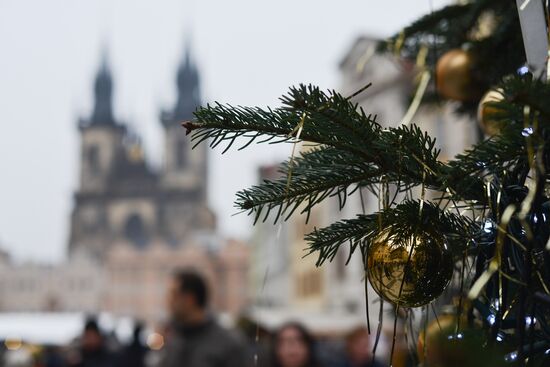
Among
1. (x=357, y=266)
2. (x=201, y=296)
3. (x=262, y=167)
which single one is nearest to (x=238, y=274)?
(x=262, y=167)

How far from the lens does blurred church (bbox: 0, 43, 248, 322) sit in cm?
6381

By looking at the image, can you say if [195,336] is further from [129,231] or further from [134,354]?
[129,231]

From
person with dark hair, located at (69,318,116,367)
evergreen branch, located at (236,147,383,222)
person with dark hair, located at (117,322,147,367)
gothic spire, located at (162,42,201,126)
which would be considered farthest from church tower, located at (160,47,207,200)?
evergreen branch, located at (236,147,383,222)

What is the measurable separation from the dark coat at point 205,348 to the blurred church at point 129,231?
6005cm

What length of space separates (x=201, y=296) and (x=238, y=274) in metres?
60.4

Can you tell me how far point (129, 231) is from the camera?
7062 cm

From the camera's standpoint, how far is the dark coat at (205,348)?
9.37ft

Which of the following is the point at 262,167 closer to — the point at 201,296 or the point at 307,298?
the point at 307,298

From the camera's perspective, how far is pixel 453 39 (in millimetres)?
1701

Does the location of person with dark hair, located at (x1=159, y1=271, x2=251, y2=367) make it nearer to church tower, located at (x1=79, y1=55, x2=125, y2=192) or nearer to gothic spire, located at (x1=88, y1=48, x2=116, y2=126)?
church tower, located at (x1=79, y1=55, x2=125, y2=192)

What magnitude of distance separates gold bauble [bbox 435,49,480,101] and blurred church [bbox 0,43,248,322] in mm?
61523

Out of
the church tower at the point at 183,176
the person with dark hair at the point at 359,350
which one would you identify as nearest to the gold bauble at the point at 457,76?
the person with dark hair at the point at 359,350

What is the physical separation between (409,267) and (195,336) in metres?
2.27

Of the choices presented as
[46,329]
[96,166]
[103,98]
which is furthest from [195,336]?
[103,98]
